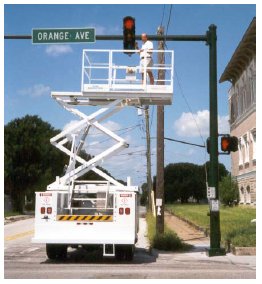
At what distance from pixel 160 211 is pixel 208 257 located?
4988 mm

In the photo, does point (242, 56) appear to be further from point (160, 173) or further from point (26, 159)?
point (160, 173)

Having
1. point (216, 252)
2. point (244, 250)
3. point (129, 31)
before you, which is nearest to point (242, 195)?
point (216, 252)

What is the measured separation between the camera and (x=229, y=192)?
4894 cm

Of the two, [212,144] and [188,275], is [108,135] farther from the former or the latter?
[188,275]

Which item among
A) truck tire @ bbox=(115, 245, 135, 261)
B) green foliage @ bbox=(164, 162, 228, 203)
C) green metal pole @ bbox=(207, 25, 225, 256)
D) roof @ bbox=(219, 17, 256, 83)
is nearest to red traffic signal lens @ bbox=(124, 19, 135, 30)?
green metal pole @ bbox=(207, 25, 225, 256)

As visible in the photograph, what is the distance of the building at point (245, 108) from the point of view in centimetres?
4212

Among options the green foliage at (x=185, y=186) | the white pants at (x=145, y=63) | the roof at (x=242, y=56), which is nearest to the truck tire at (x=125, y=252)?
the white pants at (x=145, y=63)

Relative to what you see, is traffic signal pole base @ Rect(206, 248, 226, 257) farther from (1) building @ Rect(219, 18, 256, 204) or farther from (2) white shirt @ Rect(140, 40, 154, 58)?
(1) building @ Rect(219, 18, 256, 204)

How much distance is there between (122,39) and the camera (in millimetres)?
15586

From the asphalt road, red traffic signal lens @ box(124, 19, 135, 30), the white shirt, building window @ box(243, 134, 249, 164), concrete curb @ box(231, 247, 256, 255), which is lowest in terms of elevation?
the asphalt road

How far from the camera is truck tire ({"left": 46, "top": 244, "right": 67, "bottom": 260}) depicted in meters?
14.2

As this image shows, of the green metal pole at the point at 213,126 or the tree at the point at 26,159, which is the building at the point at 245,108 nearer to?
the tree at the point at 26,159

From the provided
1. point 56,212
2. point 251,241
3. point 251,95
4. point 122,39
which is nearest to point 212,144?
point 251,241

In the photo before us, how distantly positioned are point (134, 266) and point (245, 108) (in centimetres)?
3533
